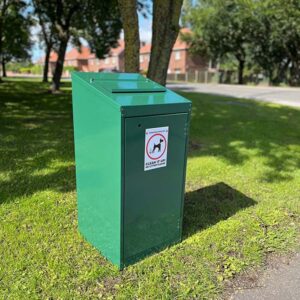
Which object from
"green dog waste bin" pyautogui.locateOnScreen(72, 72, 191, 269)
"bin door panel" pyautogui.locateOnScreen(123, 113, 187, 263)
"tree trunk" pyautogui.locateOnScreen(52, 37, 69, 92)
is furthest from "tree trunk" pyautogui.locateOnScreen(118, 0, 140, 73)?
"tree trunk" pyautogui.locateOnScreen(52, 37, 69, 92)

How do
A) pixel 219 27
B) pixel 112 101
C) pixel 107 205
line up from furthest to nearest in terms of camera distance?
1. pixel 219 27
2. pixel 107 205
3. pixel 112 101

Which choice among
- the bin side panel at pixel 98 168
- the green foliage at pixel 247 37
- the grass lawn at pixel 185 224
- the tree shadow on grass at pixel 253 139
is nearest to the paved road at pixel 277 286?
the grass lawn at pixel 185 224

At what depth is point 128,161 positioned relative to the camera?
8.03 ft

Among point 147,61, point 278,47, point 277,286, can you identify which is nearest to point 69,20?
point 277,286

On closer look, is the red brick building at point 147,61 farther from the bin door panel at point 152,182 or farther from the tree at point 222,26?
the bin door panel at point 152,182

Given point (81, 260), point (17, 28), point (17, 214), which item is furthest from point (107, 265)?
point (17, 28)

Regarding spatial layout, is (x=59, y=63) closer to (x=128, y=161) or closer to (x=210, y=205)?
(x=210, y=205)

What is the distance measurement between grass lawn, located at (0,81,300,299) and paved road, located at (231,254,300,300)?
0.54 feet

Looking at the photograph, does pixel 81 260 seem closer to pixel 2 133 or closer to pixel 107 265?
pixel 107 265

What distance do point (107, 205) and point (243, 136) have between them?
5308mm

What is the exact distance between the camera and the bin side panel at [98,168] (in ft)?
8.08

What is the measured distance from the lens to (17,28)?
20062mm

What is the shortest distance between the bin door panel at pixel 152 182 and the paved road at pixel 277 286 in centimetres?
81

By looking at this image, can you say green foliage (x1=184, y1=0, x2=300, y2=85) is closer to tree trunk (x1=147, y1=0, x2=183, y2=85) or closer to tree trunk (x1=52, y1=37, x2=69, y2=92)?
tree trunk (x1=52, y1=37, x2=69, y2=92)
